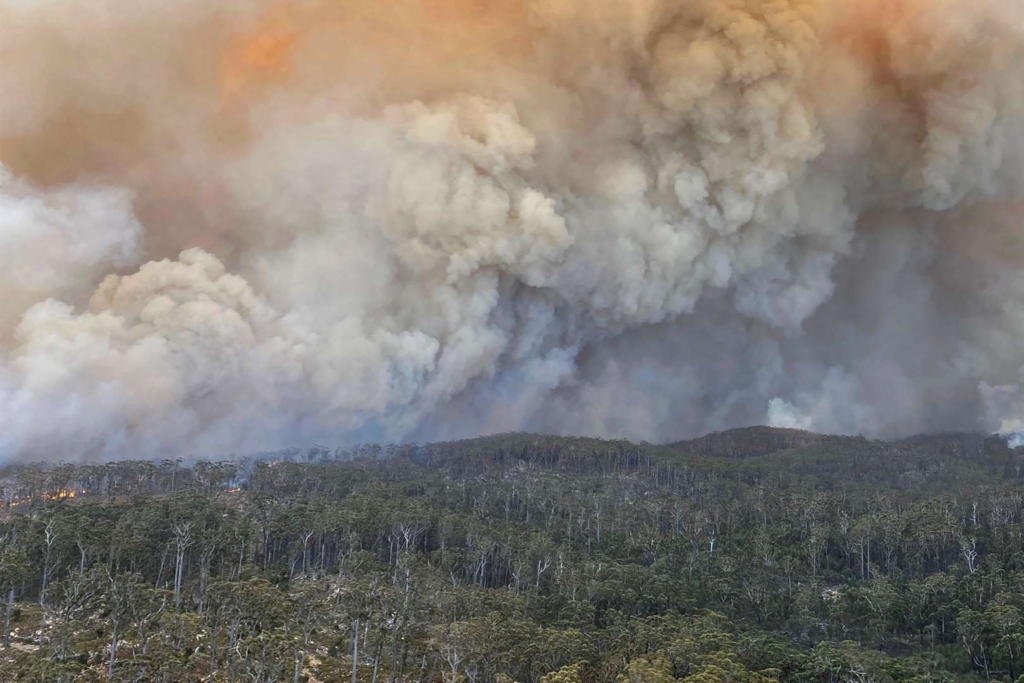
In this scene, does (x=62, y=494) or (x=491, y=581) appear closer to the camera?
(x=491, y=581)

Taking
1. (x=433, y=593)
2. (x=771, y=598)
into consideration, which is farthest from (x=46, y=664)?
(x=771, y=598)

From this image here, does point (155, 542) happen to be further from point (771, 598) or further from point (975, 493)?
point (975, 493)

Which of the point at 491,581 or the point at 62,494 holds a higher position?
the point at 62,494

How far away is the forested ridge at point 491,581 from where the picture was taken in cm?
4938

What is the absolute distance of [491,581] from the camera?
98.4m

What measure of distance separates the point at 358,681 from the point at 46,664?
25.2 m

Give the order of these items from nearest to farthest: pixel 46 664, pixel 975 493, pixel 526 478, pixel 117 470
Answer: pixel 46 664 → pixel 117 470 → pixel 975 493 → pixel 526 478

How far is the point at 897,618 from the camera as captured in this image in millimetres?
79312

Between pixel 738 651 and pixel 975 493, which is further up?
pixel 975 493

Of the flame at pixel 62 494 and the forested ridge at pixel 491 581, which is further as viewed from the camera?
the flame at pixel 62 494

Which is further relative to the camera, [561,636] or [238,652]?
[561,636]

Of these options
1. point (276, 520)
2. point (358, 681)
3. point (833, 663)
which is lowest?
point (358, 681)

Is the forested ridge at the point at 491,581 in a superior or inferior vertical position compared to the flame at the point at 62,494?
inferior

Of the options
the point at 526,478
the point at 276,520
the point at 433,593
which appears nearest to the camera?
the point at 433,593
